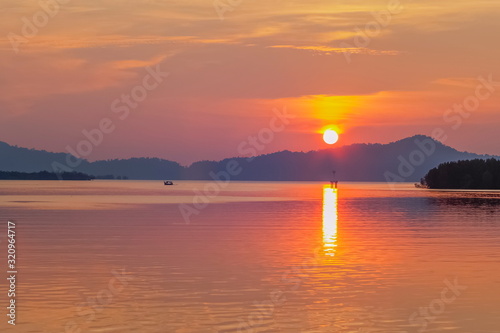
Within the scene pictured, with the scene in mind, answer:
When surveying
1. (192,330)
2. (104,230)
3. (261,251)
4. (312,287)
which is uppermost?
(104,230)

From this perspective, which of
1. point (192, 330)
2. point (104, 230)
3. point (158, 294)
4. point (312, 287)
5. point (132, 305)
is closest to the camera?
point (192, 330)

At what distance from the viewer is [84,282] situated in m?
27.6

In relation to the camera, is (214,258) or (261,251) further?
(261,251)

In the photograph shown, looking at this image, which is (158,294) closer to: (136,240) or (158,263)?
(158,263)

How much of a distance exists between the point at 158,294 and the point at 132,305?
6.47 feet

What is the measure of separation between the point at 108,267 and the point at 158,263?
236cm

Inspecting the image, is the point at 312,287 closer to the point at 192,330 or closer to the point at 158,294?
the point at 158,294

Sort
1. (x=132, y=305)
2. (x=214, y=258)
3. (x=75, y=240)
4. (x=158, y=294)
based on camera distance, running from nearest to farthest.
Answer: (x=132, y=305)
(x=158, y=294)
(x=214, y=258)
(x=75, y=240)

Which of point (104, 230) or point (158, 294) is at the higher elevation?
point (104, 230)

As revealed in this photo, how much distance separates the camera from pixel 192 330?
782 inches

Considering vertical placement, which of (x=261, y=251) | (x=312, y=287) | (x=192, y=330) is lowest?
(x=192, y=330)

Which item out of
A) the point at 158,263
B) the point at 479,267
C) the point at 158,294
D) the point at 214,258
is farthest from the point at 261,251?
the point at 158,294

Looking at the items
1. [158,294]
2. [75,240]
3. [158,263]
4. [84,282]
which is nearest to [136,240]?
[75,240]

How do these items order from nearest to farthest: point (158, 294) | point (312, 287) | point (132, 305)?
point (132, 305), point (158, 294), point (312, 287)
